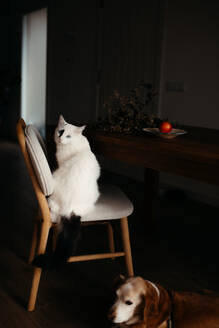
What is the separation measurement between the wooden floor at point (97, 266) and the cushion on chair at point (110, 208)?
465mm

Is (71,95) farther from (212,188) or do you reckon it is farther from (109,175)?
(212,188)

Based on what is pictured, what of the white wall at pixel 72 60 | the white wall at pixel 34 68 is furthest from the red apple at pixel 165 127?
the white wall at pixel 34 68

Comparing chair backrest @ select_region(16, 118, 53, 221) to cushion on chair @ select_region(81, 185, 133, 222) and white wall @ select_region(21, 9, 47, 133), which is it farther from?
white wall @ select_region(21, 9, 47, 133)

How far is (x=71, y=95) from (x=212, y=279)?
3.78m

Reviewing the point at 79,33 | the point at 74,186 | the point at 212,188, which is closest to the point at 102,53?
the point at 79,33

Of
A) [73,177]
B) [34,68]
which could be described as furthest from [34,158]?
[34,68]

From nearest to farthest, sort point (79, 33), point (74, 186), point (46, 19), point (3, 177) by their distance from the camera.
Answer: point (74, 186), point (3, 177), point (79, 33), point (46, 19)

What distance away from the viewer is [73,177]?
1407 mm

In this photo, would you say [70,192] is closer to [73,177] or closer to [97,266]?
[73,177]

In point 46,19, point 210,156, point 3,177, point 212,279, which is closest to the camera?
point 210,156

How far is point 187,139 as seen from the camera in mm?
1683

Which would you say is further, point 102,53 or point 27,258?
point 102,53

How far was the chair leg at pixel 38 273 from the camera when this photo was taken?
57.5 inches

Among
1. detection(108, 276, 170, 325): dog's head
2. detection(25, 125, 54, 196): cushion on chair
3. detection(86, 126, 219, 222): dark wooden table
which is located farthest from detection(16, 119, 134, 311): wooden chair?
detection(108, 276, 170, 325): dog's head
